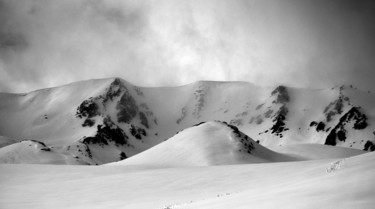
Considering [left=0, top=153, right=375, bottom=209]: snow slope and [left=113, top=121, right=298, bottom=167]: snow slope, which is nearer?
[left=0, top=153, right=375, bottom=209]: snow slope

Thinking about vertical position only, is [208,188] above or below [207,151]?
below

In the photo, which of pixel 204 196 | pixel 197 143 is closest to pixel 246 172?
pixel 204 196

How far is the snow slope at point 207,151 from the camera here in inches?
2822

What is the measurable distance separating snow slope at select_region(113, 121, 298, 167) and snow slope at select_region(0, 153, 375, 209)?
104 feet

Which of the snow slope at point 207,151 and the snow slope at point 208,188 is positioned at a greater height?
the snow slope at point 207,151

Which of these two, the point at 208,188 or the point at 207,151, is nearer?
the point at 208,188

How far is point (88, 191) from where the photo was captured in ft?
98.5

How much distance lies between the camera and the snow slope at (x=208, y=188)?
10852 mm

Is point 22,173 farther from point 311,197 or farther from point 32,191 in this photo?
point 311,197

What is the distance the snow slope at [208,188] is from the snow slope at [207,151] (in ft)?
104

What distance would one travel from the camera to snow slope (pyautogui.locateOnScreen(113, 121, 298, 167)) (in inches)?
2822

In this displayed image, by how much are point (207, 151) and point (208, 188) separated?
163 ft

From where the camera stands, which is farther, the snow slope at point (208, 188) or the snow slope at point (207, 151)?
the snow slope at point (207, 151)

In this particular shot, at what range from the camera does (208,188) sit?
2627 cm
